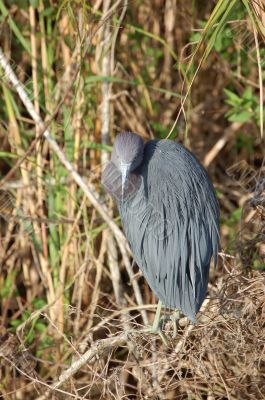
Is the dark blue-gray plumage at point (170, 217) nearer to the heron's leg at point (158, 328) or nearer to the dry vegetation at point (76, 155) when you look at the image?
the heron's leg at point (158, 328)

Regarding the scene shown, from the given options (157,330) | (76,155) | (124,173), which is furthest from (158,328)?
(76,155)

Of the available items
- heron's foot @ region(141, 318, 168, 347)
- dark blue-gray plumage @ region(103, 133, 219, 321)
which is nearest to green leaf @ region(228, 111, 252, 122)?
dark blue-gray plumage @ region(103, 133, 219, 321)

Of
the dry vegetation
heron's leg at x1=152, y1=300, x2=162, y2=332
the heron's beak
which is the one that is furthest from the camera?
the dry vegetation

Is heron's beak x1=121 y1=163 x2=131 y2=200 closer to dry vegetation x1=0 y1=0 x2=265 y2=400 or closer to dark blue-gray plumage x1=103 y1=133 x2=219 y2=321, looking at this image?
dark blue-gray plumage x1=103 y1=133 x2=219 y2=321

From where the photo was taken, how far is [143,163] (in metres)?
1.92

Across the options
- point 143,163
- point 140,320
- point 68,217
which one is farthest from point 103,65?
point 140,320

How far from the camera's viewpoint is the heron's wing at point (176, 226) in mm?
1832

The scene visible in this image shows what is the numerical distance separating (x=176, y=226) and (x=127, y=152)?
220 millimetres

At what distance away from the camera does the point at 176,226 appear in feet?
5.98

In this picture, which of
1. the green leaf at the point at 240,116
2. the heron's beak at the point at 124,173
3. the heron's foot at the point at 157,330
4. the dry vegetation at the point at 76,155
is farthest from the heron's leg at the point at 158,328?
the green leaf at the point at 240,116

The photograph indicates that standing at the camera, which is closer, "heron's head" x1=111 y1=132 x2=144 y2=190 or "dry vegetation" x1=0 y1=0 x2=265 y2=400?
"heron's head" x1=111 y1=132 x2=144 y2=190

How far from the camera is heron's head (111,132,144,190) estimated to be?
1.84m

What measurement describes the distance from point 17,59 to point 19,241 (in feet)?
2.17

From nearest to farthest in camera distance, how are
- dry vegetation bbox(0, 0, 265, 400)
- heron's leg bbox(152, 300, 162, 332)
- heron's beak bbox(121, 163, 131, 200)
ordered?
heron's beak bbox(121, 163, 131, 200), heron's leg bbox(152, 300, 162, 332), dry vegetation bbox(0, 0, 265, 400)
